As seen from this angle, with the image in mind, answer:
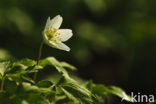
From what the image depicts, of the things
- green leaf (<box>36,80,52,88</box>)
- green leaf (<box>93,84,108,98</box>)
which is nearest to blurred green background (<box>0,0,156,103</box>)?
green leaf (<box>93,84,108,98</box>)

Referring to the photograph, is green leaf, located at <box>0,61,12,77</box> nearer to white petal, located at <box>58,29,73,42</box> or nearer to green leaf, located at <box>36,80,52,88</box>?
green leaf, located at <box>36,80,52,88</box>

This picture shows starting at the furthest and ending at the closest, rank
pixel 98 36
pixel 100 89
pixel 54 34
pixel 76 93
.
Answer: pixel 98 36
pixel 54 34
pixel 100 89
pixel 76 93

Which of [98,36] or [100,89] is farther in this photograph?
[98,36]

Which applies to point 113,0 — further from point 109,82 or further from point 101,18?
point 109,82

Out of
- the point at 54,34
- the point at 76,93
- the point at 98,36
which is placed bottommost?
the point at 76,93

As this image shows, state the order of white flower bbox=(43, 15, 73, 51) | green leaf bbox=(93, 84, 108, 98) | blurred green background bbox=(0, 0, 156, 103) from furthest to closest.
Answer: blurred green background bbox=(0, 0, 156, 103), white flower bbox=(43, 15, 73, 51), green leaf bbox=(93, 84, 108, 98)

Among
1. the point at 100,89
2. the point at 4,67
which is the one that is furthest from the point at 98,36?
the point at 4,67

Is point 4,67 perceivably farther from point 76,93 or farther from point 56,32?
point 56,32

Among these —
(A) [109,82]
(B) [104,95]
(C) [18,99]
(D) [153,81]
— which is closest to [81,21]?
(A) [109,82]
